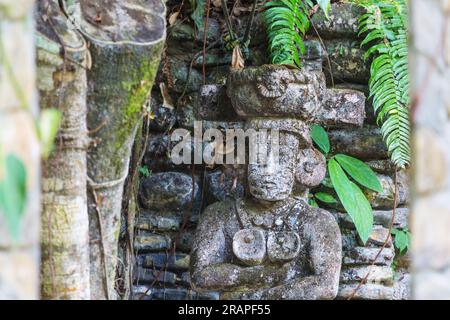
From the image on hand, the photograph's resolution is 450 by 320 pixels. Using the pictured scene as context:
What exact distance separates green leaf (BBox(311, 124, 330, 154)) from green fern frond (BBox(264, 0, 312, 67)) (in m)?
0.34

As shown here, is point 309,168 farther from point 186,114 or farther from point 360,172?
point 186,114

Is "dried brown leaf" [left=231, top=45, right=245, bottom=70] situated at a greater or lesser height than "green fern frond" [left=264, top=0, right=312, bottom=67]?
lesser


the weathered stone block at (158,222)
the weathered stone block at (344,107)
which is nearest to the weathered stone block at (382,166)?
the weathered stone block at (344,107)

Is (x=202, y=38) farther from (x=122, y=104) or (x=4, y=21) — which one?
(x=4, y=21)

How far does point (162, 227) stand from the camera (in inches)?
161

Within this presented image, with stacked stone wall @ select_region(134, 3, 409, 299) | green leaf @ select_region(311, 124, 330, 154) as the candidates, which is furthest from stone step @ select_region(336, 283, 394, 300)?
green leaf @ select_region(311, 124, 330, 154)

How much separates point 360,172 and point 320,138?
0.27 meters

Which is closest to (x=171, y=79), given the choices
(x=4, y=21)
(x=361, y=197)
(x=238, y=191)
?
(x=238, y=191)

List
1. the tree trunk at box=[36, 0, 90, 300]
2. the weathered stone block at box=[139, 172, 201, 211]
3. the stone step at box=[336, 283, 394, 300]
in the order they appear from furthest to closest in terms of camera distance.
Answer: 1. the weathered stone block at box=[139, 172, 201, 211]
2. the stone step at box=[336, 283, 394, 300]
3. the tree trunk at box=[36, 0, 90, 300]

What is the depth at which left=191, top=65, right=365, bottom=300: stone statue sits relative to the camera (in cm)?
344

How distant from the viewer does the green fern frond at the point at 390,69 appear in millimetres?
3889

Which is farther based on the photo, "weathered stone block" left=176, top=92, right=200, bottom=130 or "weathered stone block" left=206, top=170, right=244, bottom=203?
"weathered stone block" left=176, top=92, right=200, bottom=130

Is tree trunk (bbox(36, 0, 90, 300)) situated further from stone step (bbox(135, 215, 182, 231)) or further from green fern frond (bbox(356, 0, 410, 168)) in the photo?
green fern frond (bbox(356, 0, 410, 168))
